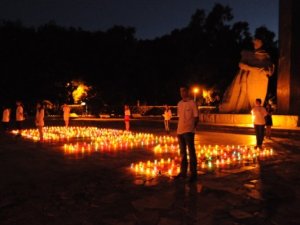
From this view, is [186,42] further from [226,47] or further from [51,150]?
[51,150]

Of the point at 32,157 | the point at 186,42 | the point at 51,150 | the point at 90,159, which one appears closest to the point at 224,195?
the point at 90,159

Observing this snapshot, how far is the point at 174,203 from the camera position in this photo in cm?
628

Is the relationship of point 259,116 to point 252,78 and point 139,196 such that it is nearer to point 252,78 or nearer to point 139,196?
point 139,196

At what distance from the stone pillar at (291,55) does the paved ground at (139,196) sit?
1350 centimetres

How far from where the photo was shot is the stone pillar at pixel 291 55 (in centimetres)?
2291

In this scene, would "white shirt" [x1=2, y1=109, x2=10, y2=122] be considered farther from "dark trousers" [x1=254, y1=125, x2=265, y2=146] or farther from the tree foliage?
the tree foliage

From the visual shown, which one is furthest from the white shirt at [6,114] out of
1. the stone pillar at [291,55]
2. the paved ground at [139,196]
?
the stone pillar at [291,55]

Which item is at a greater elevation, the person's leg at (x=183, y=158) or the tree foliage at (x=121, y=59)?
the tree foliage at (x=121, y=59)

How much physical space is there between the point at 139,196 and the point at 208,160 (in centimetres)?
444

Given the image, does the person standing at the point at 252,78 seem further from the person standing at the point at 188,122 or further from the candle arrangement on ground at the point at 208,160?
the person standing at the point at 188,122

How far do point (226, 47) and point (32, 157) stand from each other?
37452mm

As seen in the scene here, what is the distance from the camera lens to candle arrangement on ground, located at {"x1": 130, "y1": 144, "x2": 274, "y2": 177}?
30.6ft

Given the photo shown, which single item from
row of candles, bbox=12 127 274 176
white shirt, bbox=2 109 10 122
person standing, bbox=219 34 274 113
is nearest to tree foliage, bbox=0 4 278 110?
white shirt, bbox=2 109 10 122

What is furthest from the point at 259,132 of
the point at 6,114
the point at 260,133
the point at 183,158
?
the point at 6,114
